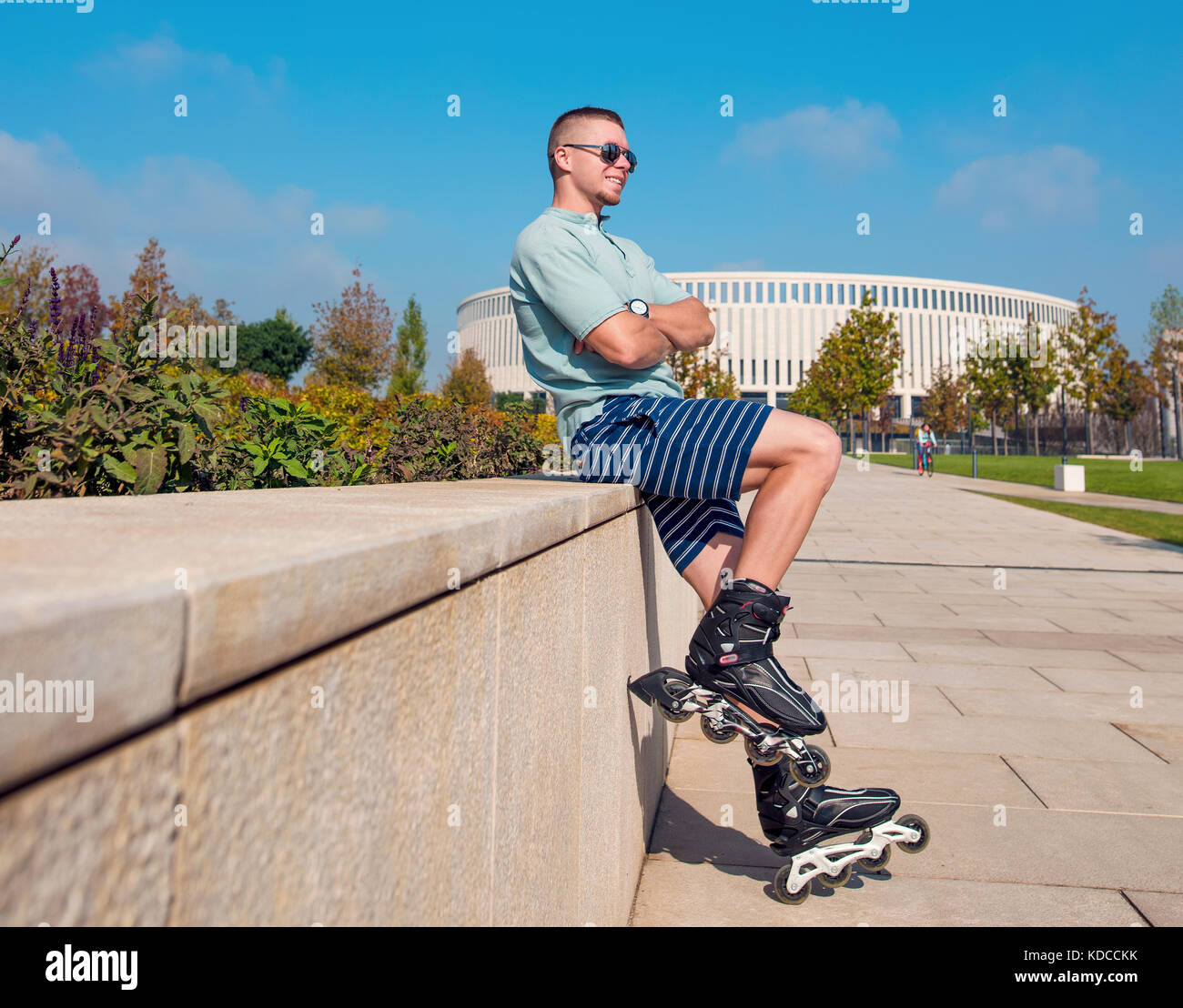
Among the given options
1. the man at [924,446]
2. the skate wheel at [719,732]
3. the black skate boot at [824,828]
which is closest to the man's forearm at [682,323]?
the skate wheel at [719,732]

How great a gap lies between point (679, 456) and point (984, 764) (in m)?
2.23

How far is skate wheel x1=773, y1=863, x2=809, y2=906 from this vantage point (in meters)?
2.49

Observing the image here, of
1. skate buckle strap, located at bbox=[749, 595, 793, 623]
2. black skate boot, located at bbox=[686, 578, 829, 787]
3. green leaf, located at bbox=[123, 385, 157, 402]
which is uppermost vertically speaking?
green leaf, located at bbox=[123, 385, 157, 402]

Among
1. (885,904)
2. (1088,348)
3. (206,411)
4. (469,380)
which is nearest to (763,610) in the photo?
(885,904)

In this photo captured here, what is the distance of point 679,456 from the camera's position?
2508 millimetres

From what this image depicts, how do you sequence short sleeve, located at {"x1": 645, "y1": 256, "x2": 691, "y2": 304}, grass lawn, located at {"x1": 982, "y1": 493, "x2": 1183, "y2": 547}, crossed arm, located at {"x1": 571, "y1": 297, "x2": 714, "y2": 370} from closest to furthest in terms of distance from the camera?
crossed arm, located at {"x1": 571, "y1": 297, "x2": 714, "y2": 370}, short sleeve, located at {"x1": 645, "y1": 256, "x2": 691, "y2": 304}, grass lawn, located at {"x1": 982, "y1": 493, "x2": 1183, "y2": 547}

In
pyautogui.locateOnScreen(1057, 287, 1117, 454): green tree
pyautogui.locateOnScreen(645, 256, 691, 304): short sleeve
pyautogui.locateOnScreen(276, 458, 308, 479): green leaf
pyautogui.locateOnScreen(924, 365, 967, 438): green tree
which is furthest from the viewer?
pyautogui.locateOnScreen(924, 365, 967, 438): green tree

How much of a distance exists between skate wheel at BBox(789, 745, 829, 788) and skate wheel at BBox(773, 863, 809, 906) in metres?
0.38

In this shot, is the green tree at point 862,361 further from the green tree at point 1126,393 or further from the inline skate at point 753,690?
the inline skate at point 753,690

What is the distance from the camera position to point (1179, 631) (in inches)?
257

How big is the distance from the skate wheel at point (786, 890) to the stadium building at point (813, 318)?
9633 cm

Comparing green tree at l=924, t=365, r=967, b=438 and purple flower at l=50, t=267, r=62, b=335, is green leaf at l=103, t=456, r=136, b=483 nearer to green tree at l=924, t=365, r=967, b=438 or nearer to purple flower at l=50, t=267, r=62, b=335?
purple flower at l=50, t=267, r=62, b=335

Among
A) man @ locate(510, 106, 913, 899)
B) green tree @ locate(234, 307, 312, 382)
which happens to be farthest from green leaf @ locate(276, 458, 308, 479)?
green tree @ locate(234, 307, 312, 382)
